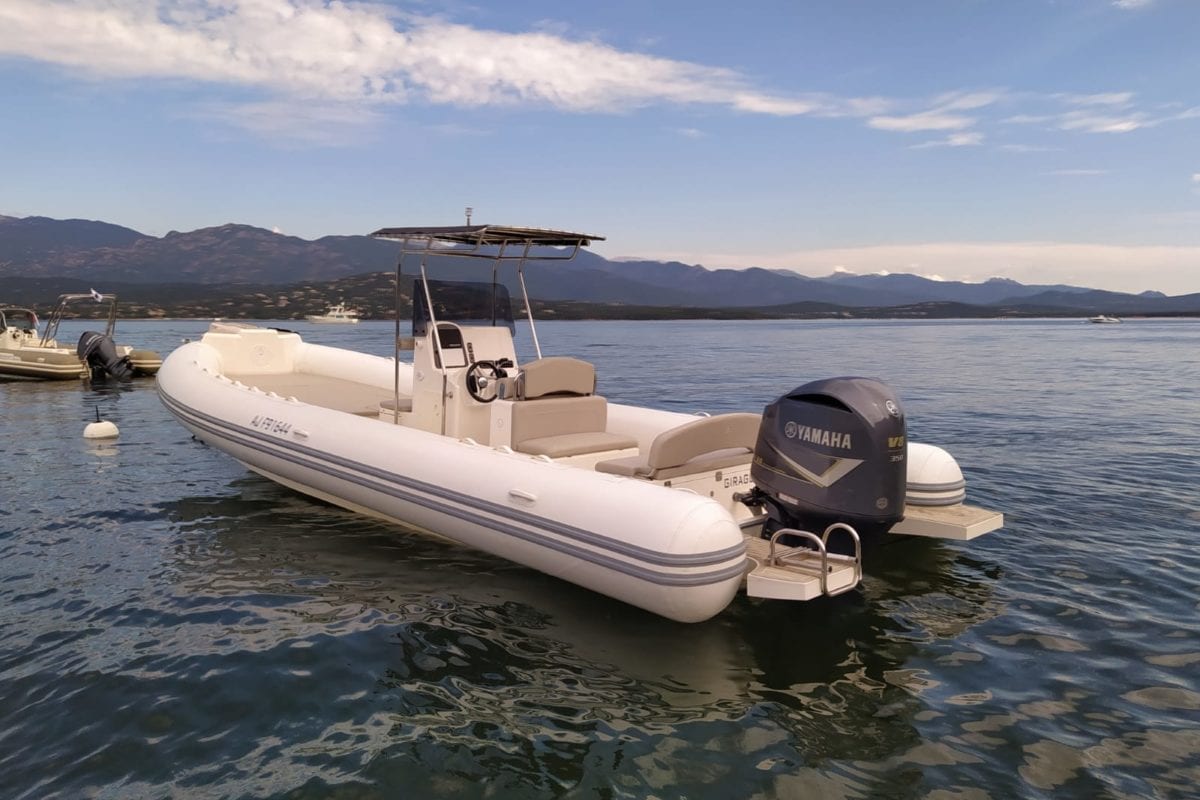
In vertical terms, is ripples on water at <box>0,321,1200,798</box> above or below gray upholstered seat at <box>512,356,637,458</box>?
below

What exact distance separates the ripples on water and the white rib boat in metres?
0.48

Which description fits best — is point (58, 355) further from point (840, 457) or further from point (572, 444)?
point (840, 457)

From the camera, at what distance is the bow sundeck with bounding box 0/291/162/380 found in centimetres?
2139

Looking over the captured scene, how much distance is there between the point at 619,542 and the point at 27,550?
5.81m

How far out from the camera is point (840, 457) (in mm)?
5098

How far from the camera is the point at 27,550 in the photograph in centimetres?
716

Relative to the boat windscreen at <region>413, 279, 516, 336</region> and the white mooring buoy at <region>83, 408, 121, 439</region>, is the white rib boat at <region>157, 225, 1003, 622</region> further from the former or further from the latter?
the white mooring buoy at <region>83, 408, 121, 439</region>

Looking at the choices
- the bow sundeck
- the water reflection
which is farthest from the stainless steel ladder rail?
the bow sundeck

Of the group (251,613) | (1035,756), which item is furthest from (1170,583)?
(251,613)

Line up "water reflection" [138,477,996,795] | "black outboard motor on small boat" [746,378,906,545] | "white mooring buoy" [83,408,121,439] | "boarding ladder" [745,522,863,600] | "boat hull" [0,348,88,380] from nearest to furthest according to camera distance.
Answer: "water reflection" [138,477,996,795], "boarding ladder" [745,522,863,600], "black outboard motor on small boat" [746,378,906,545], "white mooring buoy" [83,408,121,439], "boat hull" [0,348,88,380]

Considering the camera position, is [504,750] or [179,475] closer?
[504,750]

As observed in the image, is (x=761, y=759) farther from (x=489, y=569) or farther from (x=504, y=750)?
(x=489, y=569)

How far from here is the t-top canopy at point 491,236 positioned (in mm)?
7266

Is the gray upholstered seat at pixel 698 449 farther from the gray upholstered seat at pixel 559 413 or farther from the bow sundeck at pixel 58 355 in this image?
the bow sundeck at pixel 58 355
